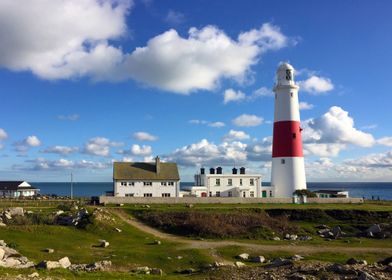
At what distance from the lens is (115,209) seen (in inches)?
2076

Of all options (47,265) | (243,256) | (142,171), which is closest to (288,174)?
(142,171)

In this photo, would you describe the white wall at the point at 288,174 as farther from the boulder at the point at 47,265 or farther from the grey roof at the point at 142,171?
the boulder at the point at 47,265

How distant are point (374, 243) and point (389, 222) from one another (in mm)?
10557

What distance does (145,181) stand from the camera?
65312 millimetres

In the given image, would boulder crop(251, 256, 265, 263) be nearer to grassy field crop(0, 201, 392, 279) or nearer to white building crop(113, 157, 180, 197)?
grassy field crop(0, 201, 392, 279)

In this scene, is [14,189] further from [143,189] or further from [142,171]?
[143,189]

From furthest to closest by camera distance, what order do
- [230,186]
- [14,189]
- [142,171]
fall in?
1. [14,189]
2. [230,186]
3. [142,171]

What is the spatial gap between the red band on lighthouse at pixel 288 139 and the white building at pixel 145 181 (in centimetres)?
1530

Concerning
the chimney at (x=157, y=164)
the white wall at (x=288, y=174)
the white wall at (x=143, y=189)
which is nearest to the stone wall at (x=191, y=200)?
the white wall at (x=288, y=174)

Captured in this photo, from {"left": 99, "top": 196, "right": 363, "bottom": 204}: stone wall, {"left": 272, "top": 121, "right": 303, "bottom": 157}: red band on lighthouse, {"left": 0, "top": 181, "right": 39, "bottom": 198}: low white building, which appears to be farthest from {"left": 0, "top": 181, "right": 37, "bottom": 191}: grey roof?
{"left": 272, "top": 121, "right": 303, "bottom": 157}: red band on lighthouse

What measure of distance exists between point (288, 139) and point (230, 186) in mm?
12907

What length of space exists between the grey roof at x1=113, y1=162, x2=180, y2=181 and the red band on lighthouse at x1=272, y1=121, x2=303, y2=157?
1527 cm

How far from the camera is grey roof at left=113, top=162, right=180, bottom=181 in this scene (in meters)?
65.1

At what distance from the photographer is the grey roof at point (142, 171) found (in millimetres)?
65062
